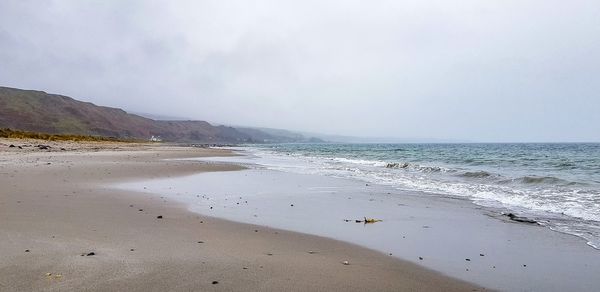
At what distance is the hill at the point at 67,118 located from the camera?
120494 millimetres

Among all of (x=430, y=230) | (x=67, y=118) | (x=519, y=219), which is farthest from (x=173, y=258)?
(x=67, y=118)

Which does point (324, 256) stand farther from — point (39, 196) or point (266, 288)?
point (39, 196)

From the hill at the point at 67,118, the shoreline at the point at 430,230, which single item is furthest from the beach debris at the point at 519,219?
the hill at the point at 67,118

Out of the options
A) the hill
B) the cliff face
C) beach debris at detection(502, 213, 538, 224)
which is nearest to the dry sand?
beach debris at detection(502, 213, 538, 224)

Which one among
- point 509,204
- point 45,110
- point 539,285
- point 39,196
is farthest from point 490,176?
point 45,110

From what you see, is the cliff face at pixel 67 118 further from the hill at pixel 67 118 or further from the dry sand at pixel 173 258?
the dry sand at pixel 173 258

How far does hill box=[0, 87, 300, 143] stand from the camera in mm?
120494

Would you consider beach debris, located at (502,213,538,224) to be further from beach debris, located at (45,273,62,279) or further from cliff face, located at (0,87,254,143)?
cliff face, located at (0,87,254,143)

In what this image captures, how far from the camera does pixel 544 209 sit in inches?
397

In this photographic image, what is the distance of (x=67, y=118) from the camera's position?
139 metres

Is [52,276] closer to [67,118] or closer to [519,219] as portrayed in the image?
[519,219]

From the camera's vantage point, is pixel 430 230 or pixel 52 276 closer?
pixel 52 276

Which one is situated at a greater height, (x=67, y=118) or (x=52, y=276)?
(x=67, y=118)

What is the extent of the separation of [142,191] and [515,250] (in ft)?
31.0
